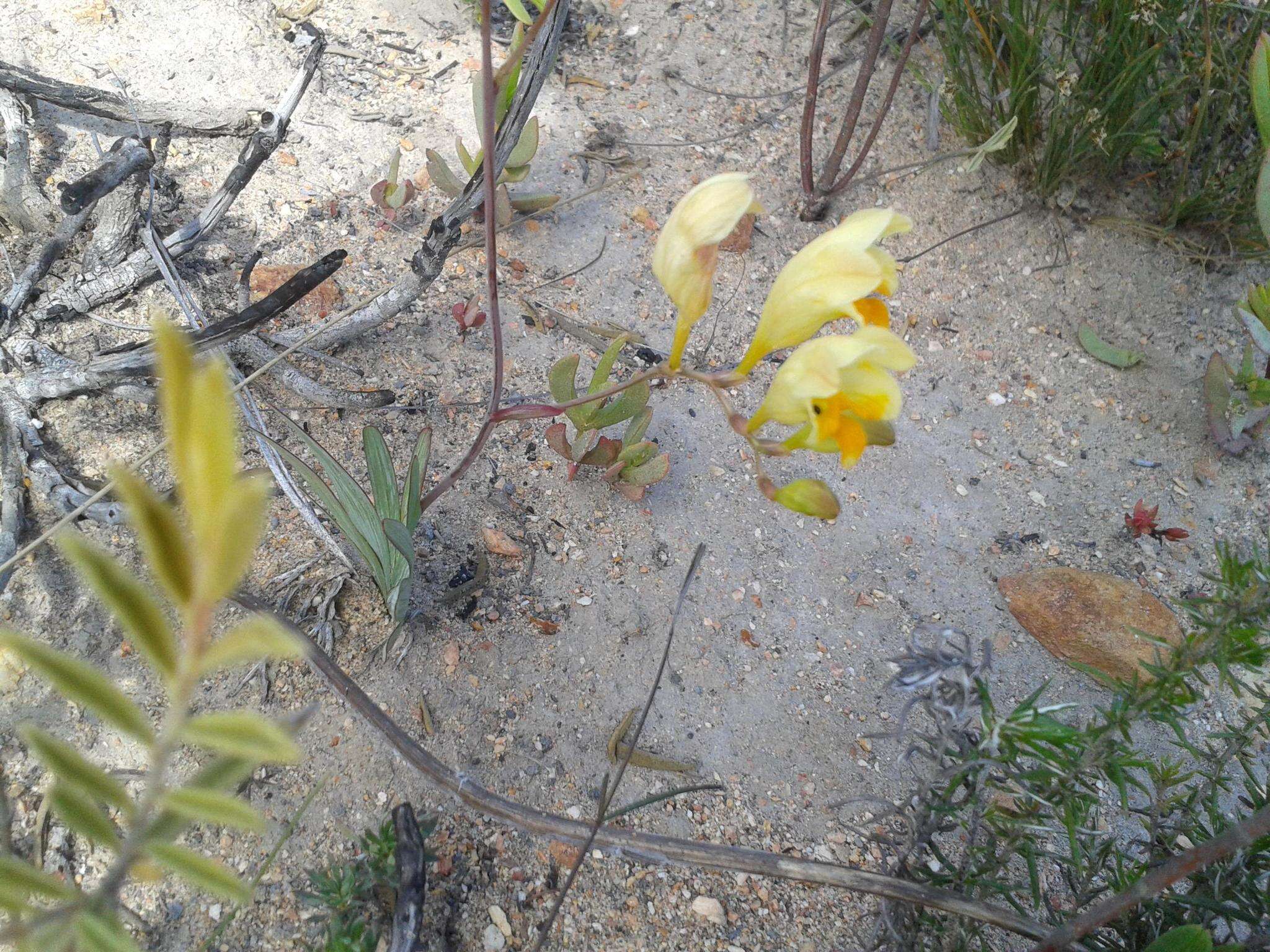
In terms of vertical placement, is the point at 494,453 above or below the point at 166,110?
below

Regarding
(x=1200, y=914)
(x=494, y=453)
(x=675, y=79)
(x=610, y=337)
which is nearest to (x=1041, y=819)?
(x=1200, y=914)

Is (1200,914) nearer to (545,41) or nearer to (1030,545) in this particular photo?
(1030,545)

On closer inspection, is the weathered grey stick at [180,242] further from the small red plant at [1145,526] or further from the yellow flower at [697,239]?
the small red plant at [1145,526]

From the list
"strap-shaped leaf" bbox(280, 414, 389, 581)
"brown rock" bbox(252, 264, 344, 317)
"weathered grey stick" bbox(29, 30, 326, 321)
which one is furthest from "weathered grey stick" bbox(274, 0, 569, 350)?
"strap-shaped leaf" bbox(280, 414, 389, 581)

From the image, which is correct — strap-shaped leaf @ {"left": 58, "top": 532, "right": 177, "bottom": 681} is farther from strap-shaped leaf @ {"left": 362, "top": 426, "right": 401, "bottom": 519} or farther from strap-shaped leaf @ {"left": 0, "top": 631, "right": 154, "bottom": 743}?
strap-shaped leaf @ {"left": 362, "top": 426, "right": 401, "bottom": 519}

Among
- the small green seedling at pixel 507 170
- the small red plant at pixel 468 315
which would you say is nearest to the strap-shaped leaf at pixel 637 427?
the small red plant at pixel 468 315

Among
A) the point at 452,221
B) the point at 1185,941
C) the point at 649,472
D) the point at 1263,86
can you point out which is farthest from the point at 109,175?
the point at 1263,86

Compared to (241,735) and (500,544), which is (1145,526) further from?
(241,735)
